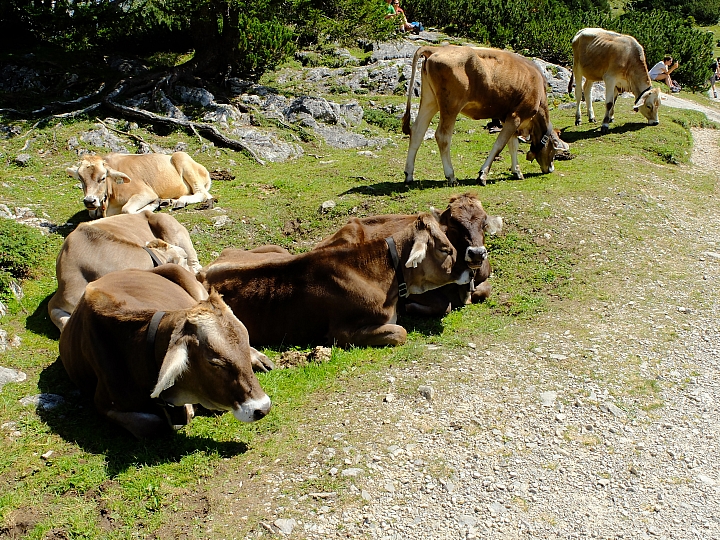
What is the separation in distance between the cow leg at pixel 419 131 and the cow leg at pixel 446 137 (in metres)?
0.40

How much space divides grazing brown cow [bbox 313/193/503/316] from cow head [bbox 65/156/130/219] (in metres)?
5.38

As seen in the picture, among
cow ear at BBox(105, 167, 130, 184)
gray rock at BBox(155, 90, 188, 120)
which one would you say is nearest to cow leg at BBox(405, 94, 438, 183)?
cow ear at BBox(105, 167, 130, 184)

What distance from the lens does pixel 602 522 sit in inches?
199

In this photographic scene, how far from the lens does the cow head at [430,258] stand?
8414 millimetres

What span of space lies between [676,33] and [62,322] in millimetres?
36962

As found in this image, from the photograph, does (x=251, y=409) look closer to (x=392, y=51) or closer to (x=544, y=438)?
(x=544, y=438)

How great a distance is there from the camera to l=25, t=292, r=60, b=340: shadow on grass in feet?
27.2

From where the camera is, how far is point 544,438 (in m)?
6.01

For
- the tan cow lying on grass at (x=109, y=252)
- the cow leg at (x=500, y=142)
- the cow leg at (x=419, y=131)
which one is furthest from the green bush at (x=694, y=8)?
the tan cow lying on grass at (x=109, y=252)

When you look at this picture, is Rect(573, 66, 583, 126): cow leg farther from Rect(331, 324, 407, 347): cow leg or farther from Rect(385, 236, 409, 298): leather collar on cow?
Rect(331, 324, 407, 347): cow leg

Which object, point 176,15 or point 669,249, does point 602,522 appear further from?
point 176,15

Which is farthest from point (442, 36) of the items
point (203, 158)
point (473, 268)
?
point (473, 268)

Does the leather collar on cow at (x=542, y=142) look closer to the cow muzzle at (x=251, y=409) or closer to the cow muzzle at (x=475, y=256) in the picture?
the cow muzzle at (x=475, y=256)

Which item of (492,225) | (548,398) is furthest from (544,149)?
(548,398)
